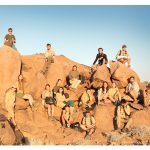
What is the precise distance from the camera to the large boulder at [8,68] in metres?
16.3

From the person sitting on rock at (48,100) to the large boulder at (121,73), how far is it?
9.39 ft

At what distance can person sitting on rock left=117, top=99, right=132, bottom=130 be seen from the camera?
52.5ft

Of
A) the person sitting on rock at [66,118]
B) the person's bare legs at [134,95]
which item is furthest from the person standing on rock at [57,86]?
the person's bare legs at [134,95]

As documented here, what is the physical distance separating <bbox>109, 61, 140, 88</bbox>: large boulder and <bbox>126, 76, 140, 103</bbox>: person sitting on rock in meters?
0.32

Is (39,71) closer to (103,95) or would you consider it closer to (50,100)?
(50,100)

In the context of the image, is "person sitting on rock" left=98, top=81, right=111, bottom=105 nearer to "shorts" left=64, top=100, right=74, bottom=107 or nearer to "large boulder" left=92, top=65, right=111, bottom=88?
"large boulder" left=92, top=65, right=111, bottom=88

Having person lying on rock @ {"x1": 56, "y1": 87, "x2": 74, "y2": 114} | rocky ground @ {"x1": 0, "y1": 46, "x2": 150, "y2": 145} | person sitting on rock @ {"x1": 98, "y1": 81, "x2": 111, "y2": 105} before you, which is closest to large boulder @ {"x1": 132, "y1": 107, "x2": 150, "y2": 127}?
rocky ground @ {"x1": 0, "y1": 46, "x2": 150, "y2": 145}

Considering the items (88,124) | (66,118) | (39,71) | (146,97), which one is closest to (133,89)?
(146,97)

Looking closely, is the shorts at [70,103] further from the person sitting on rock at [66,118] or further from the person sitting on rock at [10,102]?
the person sitting on rock at [10,102]

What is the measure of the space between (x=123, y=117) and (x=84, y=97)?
1824 mm

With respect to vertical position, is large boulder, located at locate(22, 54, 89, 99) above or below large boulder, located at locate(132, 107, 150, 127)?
above

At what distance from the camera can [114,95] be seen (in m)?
16.7

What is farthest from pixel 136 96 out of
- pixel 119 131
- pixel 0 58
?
pixel 0 58
